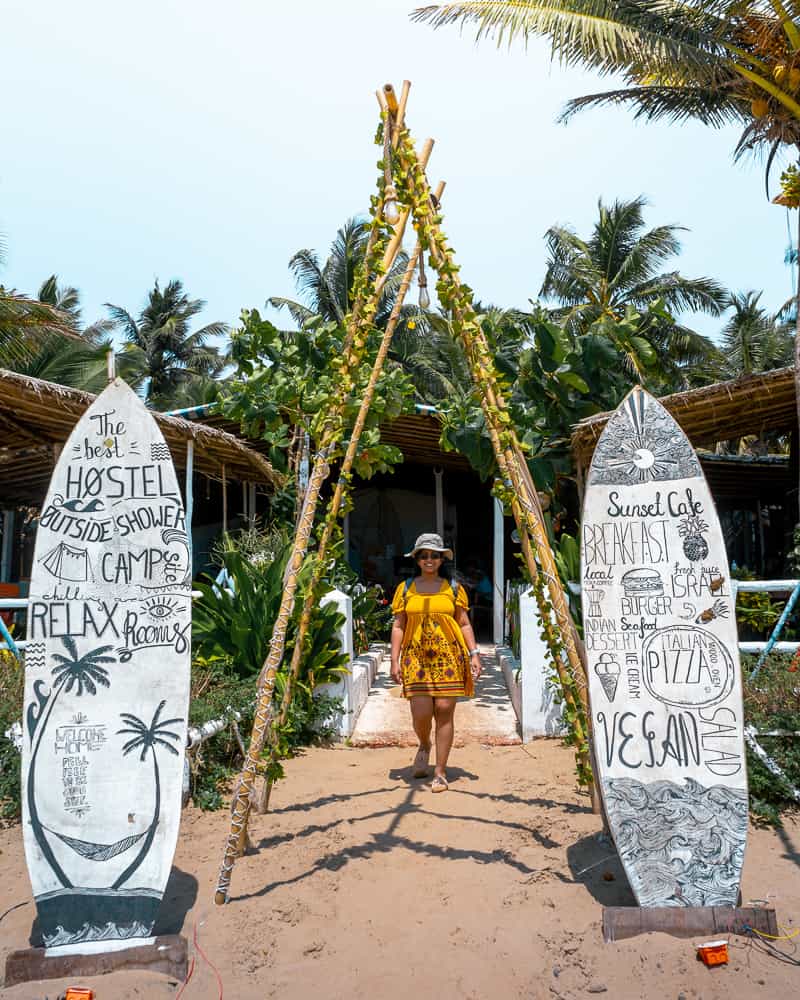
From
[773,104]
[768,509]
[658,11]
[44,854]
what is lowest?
[44,854]

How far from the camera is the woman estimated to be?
180 inches

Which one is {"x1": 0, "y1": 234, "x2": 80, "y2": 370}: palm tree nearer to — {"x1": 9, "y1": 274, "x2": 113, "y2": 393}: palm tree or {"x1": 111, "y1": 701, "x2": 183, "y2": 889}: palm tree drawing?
{"x1": 9, "y1": 274, "x2": 113, "y2": 393}: palm tree

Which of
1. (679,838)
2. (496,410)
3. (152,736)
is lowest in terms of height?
(679,838)

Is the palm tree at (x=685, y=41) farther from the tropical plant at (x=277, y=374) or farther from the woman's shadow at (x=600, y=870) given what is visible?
the woman's shadow at (x=600, y=870)

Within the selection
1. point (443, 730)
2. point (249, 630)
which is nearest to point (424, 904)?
point (443, 730)

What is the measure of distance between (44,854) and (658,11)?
9.16 m

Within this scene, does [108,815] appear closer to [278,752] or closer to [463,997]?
[278,752]

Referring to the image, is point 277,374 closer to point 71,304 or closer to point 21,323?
point 21,323

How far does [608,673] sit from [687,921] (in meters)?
0.91

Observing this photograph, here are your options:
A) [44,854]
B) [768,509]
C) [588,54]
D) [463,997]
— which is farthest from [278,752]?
[768,509]

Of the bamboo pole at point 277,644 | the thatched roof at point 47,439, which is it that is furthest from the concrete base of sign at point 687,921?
the thatched roof at point 47,439

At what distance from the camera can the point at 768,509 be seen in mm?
12969

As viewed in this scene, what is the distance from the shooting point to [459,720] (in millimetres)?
6180

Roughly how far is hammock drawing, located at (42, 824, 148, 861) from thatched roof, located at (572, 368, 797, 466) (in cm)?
483
